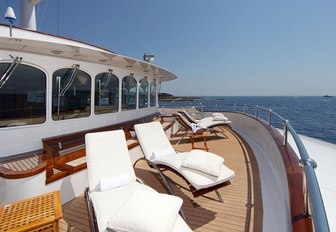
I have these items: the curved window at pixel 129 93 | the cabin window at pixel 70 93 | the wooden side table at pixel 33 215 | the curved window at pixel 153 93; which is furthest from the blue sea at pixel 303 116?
the wooden side table at pixel 33 215

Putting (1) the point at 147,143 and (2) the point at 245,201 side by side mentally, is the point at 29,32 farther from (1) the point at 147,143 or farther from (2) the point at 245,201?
(2) the point at 245,201

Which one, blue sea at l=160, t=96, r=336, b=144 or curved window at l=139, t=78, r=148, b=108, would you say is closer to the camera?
curved window at l=139, t=78, r=148, b=108

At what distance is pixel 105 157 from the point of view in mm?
2998

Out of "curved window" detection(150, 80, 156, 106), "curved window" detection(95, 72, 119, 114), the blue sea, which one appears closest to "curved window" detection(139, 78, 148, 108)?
"curved window" detection(150, 80, 156, 106)

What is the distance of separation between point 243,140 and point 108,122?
4.31 m

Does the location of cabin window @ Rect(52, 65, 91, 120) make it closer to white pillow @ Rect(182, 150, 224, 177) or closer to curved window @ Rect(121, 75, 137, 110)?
curved window @ Rect(121, 75, 137, 110)

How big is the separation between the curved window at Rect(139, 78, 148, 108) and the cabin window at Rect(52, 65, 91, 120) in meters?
2.53

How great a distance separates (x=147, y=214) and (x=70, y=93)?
3.61 m

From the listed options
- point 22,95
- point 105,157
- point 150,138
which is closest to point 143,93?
point 150,138

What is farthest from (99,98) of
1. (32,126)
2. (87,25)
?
(87,25)

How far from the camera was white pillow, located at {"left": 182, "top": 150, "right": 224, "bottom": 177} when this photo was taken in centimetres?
280

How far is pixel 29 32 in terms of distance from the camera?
4441mm

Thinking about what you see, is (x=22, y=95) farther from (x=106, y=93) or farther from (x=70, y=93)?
(x=106, y=93)

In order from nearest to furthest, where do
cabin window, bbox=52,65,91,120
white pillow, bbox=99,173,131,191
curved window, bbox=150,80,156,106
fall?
white pillow, bbox=99,173,131,191 → cabin window, bbox=52,65,91,120 → curved window, bbox=150,80,156,106
